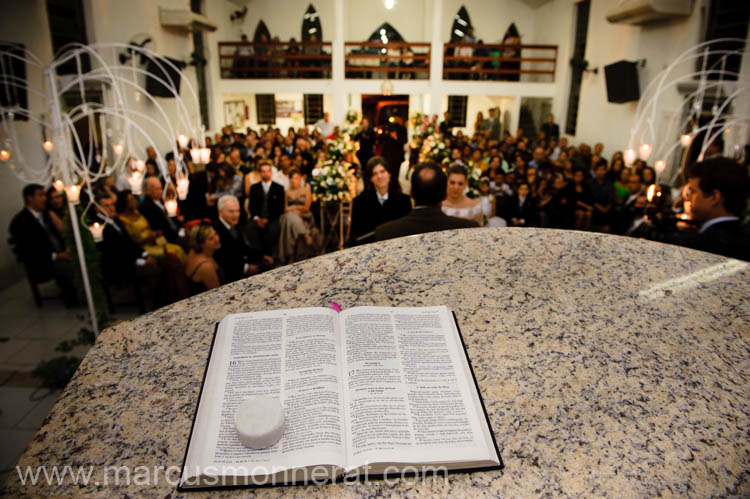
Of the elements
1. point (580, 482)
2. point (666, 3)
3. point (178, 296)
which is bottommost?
point (178, 296)

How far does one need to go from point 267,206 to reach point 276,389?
18.5ft

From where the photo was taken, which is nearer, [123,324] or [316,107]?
[123,324]

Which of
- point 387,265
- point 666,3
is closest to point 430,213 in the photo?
point 387,265

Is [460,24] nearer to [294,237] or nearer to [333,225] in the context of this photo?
[333,225]

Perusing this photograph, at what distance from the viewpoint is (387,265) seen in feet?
5.03

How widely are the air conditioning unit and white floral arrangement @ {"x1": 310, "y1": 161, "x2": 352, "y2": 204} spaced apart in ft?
22.3

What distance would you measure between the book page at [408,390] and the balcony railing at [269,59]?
1503cm

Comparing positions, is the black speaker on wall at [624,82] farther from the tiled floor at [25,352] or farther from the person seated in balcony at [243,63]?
the tiled floor at [25,352]

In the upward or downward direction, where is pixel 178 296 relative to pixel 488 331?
downward

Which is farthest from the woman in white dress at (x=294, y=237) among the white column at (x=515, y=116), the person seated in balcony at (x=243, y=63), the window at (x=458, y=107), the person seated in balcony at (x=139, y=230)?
the window at (x=458, y=107)

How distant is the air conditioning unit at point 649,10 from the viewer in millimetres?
8641

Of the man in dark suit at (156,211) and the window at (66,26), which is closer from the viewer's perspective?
the man in dark suit at (156,211)

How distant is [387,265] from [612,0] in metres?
13.2

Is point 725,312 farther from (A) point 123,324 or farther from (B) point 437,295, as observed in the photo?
(A) point 123,324
